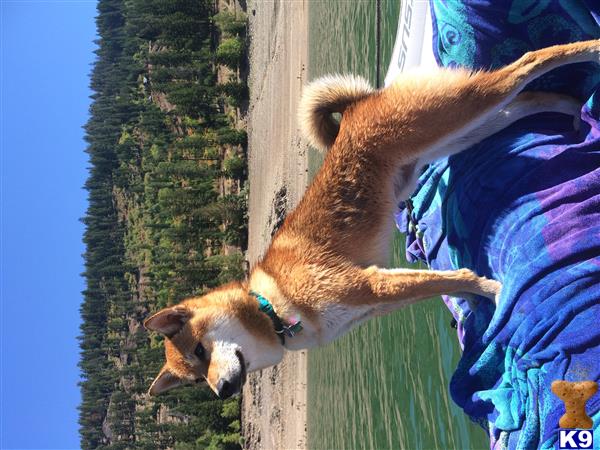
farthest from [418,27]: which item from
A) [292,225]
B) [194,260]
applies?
[194,260]

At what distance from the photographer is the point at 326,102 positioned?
5043mm

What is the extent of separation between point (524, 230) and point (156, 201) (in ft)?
134

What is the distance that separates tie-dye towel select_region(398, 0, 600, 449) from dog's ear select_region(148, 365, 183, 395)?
2599 mm

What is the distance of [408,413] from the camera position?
329 inches

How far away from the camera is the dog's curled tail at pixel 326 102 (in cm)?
496

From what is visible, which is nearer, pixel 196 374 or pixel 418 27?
pixel 196 374

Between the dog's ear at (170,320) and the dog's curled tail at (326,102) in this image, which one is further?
the dog's curled tail at (326,102)

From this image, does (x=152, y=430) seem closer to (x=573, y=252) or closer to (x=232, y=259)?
(x=232, y=259)

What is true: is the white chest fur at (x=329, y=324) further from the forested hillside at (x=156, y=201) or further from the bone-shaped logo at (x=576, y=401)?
the forested hillside at (x=156, y=201)

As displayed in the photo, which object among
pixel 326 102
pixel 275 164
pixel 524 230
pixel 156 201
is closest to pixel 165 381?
pixel 326 102

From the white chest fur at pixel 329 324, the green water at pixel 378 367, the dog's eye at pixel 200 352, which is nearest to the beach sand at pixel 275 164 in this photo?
the green water at pixel 378 367

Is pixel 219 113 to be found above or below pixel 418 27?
above

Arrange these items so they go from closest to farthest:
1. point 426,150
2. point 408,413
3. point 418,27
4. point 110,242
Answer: point 426,150
point 418,27
point 408,413
point 110,242

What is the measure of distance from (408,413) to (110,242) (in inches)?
2132
